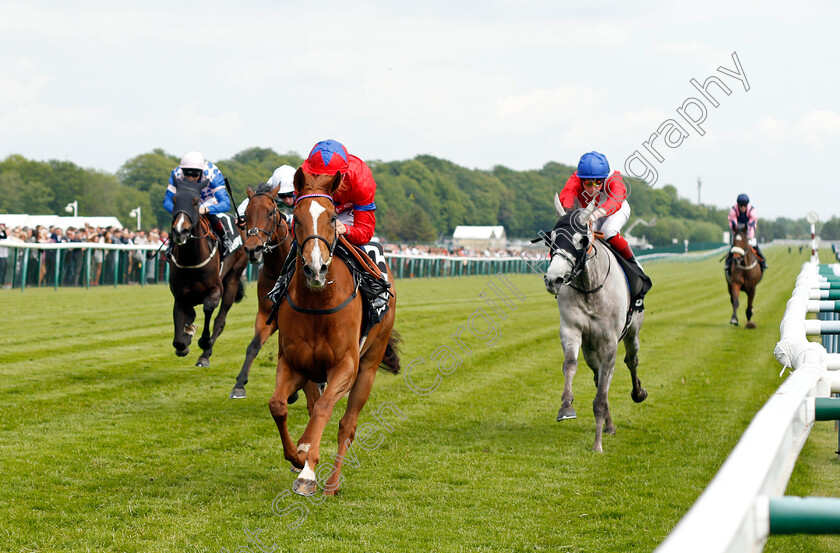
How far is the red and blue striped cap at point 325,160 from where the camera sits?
5.17 meters

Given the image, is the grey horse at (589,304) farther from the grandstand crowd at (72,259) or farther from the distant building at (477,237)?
the distant building at (477,237)

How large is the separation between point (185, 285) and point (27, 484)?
4.04 meters

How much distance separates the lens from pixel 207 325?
32.0ft

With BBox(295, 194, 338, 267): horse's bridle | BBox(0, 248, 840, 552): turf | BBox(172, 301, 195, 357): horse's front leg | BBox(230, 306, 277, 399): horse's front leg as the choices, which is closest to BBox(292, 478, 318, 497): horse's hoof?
BBox(0, 248, 840, 552): turf

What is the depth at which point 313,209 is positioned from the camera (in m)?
4.66

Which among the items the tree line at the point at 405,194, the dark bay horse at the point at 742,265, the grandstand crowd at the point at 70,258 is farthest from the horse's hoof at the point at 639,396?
the tree line at the point at 405,194

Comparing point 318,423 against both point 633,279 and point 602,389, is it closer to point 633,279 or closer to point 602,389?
point 602,389

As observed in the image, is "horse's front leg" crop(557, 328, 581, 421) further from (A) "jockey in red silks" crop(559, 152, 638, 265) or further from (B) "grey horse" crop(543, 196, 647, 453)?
(A) "jockey in red silks" crop(559, 152, 638, 265)

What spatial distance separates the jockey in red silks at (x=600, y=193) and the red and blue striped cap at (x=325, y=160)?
2.16 metres

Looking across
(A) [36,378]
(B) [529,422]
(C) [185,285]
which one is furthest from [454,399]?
(A) [36,378]

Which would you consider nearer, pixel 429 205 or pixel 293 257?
pixel 293 257

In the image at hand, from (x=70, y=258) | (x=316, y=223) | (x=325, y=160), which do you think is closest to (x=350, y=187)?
(x=325, y=160)

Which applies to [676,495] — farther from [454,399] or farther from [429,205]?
[429,205]

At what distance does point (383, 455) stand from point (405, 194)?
100 m
